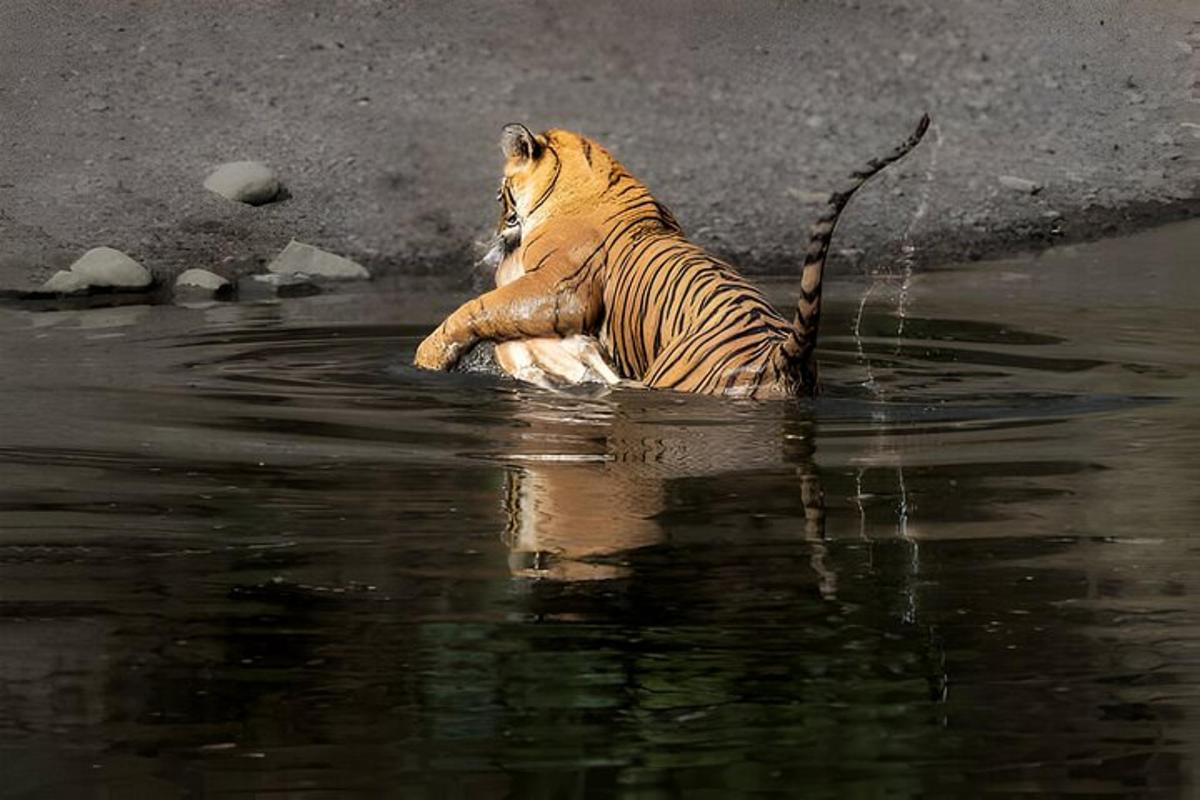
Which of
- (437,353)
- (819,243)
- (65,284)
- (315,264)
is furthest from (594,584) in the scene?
(315,264)

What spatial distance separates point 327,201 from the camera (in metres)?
13.0

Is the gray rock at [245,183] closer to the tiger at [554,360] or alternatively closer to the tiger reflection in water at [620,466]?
the tiger at [554,360]

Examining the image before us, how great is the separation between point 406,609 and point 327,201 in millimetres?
8562

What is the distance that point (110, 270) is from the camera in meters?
11.2

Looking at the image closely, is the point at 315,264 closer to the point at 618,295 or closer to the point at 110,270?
the point at 110,270

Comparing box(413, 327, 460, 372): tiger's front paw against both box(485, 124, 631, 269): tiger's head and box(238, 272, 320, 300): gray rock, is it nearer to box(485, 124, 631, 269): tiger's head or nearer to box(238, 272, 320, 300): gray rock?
box(485, 124, 631, 269): tiger's head

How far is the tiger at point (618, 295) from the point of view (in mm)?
7504

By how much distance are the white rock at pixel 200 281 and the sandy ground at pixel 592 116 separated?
14.4 inches

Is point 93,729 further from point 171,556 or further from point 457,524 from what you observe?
point 457,524

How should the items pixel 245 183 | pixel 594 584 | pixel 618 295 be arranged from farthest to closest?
pixel 245 183 → pixel 618 295 → pixel 594 584

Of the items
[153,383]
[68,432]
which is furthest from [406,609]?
[153,383]

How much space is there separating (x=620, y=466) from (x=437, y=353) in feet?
6.85

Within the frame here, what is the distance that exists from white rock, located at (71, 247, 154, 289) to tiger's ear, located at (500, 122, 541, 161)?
3.12 metres

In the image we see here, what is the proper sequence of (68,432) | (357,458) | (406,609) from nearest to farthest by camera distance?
1. (406,609)
2. (357,458)
3. (68,432)
